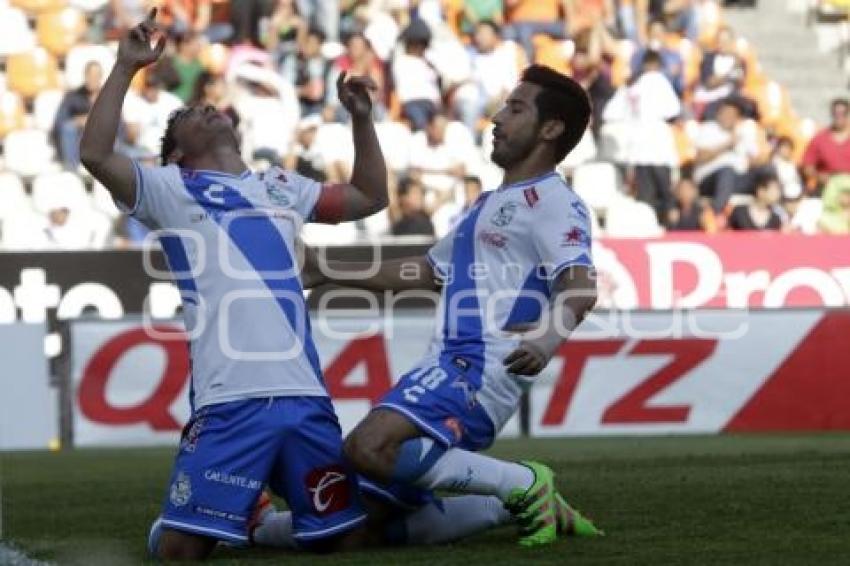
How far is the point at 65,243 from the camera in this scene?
1939 centimetres

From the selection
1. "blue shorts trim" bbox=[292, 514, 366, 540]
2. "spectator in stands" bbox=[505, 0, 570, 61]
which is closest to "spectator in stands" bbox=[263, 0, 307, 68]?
"spectator in stands" bbox=[505, 0, 570, 61]

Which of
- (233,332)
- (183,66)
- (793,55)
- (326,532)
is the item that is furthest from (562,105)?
(793,55)

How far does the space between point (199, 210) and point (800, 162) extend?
50.8ft

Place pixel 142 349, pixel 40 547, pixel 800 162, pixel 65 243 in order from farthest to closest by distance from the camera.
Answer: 1. pixel 800 162
2. pixel 65 243
3. pixel 142 349
4. pixel 40 547

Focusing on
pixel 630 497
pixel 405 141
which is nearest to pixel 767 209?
pixel 405 141

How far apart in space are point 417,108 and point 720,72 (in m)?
3.75

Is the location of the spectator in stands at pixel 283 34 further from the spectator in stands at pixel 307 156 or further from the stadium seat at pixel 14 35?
the stadium seat at pixel 14 35

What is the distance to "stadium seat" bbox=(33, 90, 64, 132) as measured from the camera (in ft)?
68.3

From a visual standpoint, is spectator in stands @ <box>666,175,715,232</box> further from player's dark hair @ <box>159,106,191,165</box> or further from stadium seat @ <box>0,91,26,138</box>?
player's dark hair @ <box>159,106,191,165</box>

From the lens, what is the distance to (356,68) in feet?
69.4

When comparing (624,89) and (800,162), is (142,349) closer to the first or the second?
(624,89)

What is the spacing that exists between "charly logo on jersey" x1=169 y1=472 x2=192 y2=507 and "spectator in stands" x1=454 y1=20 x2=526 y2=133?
13961 mm

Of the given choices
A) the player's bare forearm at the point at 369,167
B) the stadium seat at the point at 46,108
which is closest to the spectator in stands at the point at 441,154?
the stadium seat at the point at 46,108

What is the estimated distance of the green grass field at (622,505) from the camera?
26.2ft
